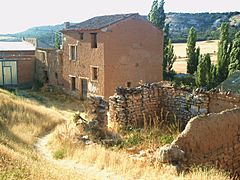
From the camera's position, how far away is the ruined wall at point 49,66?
3033 centimetres

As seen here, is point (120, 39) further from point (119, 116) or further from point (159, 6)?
point (119, 116)

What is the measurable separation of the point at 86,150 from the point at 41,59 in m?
23.6

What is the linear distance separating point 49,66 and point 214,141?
80.6ft

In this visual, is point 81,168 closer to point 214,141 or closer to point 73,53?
point 214,141

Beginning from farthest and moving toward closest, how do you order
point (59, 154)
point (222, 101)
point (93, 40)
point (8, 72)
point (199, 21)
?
point (199, 21) → point (8, 72) → point (93, 40) → point (222, 101) → point (59, 154)

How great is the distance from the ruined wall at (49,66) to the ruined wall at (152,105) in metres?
17.7

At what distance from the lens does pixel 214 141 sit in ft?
30.2

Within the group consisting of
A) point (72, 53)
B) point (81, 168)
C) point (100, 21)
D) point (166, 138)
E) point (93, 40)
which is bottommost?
point (81, 168)


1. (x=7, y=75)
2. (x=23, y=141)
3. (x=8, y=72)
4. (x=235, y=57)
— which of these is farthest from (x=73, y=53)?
(x=23, y=141)

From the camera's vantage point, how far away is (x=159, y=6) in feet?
110

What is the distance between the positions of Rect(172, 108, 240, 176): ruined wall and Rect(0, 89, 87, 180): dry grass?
313 centimetres

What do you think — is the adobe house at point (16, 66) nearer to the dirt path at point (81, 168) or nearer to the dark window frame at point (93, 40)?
the dark window frame at point (93, 40)

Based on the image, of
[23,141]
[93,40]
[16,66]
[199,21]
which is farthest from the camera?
[199,21]

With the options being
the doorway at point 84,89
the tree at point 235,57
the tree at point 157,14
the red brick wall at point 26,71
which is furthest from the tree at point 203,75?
the red brick wall at point 26,71
